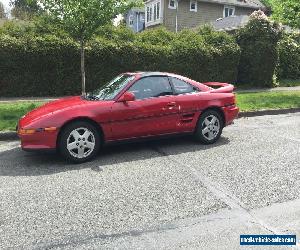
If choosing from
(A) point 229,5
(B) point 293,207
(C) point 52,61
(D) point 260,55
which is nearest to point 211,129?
(B) point 293,207

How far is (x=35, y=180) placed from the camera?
5273mm

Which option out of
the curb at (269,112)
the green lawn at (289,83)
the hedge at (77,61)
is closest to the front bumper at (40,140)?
the curb at (269,112)

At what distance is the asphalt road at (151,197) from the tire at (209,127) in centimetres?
21

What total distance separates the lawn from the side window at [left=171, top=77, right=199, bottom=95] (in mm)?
3701

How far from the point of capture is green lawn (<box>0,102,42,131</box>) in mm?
8266

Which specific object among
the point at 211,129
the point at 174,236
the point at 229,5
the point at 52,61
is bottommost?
the point at 174,236

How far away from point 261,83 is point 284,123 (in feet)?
25.7

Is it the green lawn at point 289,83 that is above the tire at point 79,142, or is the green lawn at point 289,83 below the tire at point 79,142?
above

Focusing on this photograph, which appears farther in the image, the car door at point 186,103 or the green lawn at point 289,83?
the green lawn at point 289,83

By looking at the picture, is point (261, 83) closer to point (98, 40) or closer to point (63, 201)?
point (98, 40)

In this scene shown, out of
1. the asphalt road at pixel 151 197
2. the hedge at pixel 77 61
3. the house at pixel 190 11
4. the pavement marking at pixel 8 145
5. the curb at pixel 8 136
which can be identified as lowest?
the asphalt road at pixel 151 197

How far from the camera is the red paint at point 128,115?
5862mm

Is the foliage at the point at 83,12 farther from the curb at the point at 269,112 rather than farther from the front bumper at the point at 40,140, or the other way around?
the front bumper at the point at 40,140

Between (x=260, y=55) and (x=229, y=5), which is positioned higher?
(x=229, y=5)
